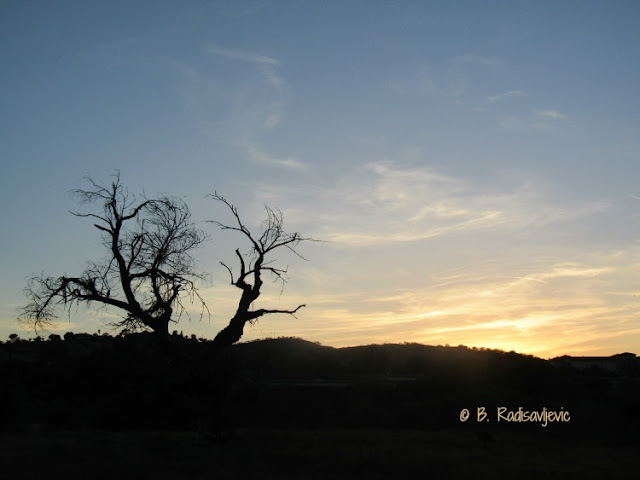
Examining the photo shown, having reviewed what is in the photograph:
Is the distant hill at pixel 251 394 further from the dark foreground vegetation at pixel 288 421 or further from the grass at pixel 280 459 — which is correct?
the grass at pixel 280 459

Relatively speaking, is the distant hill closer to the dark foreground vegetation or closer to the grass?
the dark foreground vegetation

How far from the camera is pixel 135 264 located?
75.2ft

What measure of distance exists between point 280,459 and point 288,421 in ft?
76.9

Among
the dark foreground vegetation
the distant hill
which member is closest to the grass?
the dark foreground vegetation

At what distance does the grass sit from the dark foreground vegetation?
2.6 inches

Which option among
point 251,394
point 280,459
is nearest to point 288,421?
point 251,394

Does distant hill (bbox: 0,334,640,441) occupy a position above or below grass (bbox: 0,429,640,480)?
above

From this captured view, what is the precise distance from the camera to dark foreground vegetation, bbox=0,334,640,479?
1975 cm

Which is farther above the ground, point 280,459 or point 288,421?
point 288,421

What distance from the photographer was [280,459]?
20531mm

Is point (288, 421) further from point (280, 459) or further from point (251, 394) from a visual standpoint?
point (280, 459)

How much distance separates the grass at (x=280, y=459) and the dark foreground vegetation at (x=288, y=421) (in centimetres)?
7

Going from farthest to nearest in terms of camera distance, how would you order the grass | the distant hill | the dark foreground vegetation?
the distant hill
the dark foreground vegetation
the grass

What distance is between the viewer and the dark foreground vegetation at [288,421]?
1975 cm
